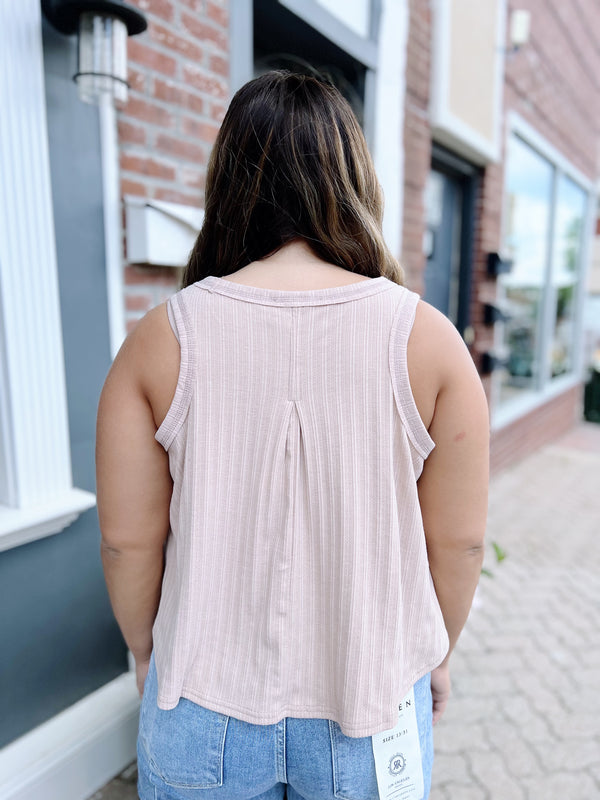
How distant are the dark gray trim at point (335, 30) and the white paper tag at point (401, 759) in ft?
8.14

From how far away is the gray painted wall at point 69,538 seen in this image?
5.16 feet

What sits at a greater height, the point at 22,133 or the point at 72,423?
the point at 22,133

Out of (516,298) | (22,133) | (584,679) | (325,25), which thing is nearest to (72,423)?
(22,133)

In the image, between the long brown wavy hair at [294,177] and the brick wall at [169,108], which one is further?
the brick wall at [169,108]

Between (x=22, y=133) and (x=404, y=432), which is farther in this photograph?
(x=22, y=133)

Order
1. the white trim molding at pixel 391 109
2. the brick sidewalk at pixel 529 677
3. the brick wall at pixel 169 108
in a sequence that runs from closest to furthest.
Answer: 1. the brick wall at pixel 169 108
2. the brick sidewalk at pixel 529 677
3. the white trim molding at pixel 391 109

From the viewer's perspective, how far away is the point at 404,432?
85cm

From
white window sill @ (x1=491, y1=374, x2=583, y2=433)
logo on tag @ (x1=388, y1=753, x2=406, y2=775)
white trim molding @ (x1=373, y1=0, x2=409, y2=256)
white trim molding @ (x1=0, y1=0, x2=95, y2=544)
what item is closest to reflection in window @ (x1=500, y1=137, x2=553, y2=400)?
white window sill @ (x1=491, y1=374, x2=583, y2=433)

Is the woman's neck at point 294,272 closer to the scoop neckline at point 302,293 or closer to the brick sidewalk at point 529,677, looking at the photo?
the scoop neckline at point 302,293

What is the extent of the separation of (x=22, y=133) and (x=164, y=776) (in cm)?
150

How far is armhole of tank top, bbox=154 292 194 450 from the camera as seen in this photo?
0.83 m

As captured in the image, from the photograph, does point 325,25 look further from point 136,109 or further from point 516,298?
point 516,298

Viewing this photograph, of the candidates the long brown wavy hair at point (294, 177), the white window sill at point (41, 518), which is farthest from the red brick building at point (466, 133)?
the long brown wavy hair at point (294, 177)

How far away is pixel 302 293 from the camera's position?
819mm
